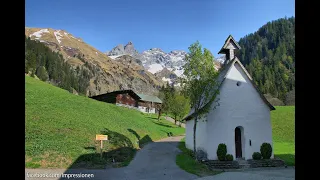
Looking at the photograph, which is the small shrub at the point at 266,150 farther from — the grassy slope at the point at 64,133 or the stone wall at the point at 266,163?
the grassy slope at the point at 64,133

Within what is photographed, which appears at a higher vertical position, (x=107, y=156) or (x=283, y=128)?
(x=283, y=128)

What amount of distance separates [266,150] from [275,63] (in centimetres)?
15714

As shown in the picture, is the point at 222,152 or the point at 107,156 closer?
the point at 222,152

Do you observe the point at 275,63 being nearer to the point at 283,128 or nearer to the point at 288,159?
the point at 283,128

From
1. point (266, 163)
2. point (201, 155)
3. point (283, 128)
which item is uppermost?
point (283, 128)

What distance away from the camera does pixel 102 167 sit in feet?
63.7

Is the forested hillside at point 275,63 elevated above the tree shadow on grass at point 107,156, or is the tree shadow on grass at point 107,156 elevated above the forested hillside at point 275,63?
the forested hillside at point 275,63

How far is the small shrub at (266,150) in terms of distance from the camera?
23219mm

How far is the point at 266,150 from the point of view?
76.2 feet

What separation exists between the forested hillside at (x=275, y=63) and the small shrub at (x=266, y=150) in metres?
81.5

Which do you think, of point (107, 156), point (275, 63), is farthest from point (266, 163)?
point (275, 63)

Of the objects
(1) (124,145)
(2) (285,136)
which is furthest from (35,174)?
(2) (285,136)

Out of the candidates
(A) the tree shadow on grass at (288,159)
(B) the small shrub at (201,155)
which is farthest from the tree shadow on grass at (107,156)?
(A) the tree shadow on grass at (288,159)
